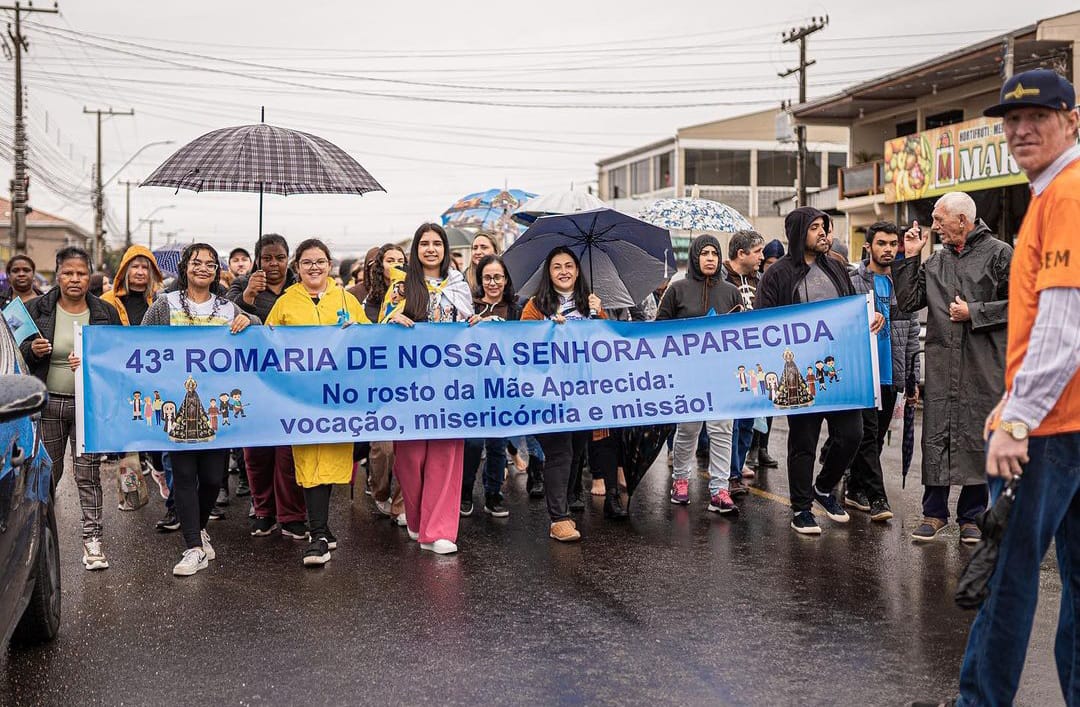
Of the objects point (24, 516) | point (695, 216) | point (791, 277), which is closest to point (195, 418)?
point (24, 516)

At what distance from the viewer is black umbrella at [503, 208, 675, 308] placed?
8.16 m

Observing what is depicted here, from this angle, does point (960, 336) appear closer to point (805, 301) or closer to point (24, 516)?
point (805, 301)

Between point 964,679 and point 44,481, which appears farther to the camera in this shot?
point 44,481

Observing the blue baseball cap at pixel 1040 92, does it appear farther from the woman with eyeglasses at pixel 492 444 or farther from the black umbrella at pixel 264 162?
the black umbrella at pixel 264 162

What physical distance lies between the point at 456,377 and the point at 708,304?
213 cm

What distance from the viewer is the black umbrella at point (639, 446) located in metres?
7.95

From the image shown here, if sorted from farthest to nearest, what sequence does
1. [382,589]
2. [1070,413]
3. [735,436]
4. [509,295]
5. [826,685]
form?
[735,436] < [509,295] < [382,589] < [826,685] < [1070,413]

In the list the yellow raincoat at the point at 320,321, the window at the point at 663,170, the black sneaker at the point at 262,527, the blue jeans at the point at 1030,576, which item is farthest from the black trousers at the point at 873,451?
the window at the point at 663,170

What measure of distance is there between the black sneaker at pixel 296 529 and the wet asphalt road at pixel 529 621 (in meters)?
0.08

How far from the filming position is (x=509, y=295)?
27.0 ft

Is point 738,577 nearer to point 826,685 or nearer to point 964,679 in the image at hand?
point 826,685


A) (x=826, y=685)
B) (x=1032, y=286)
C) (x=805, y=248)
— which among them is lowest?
(x=826, y=685)

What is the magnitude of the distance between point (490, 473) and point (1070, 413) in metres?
5.48

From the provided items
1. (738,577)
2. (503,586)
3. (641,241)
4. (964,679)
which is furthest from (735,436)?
(964,679)
